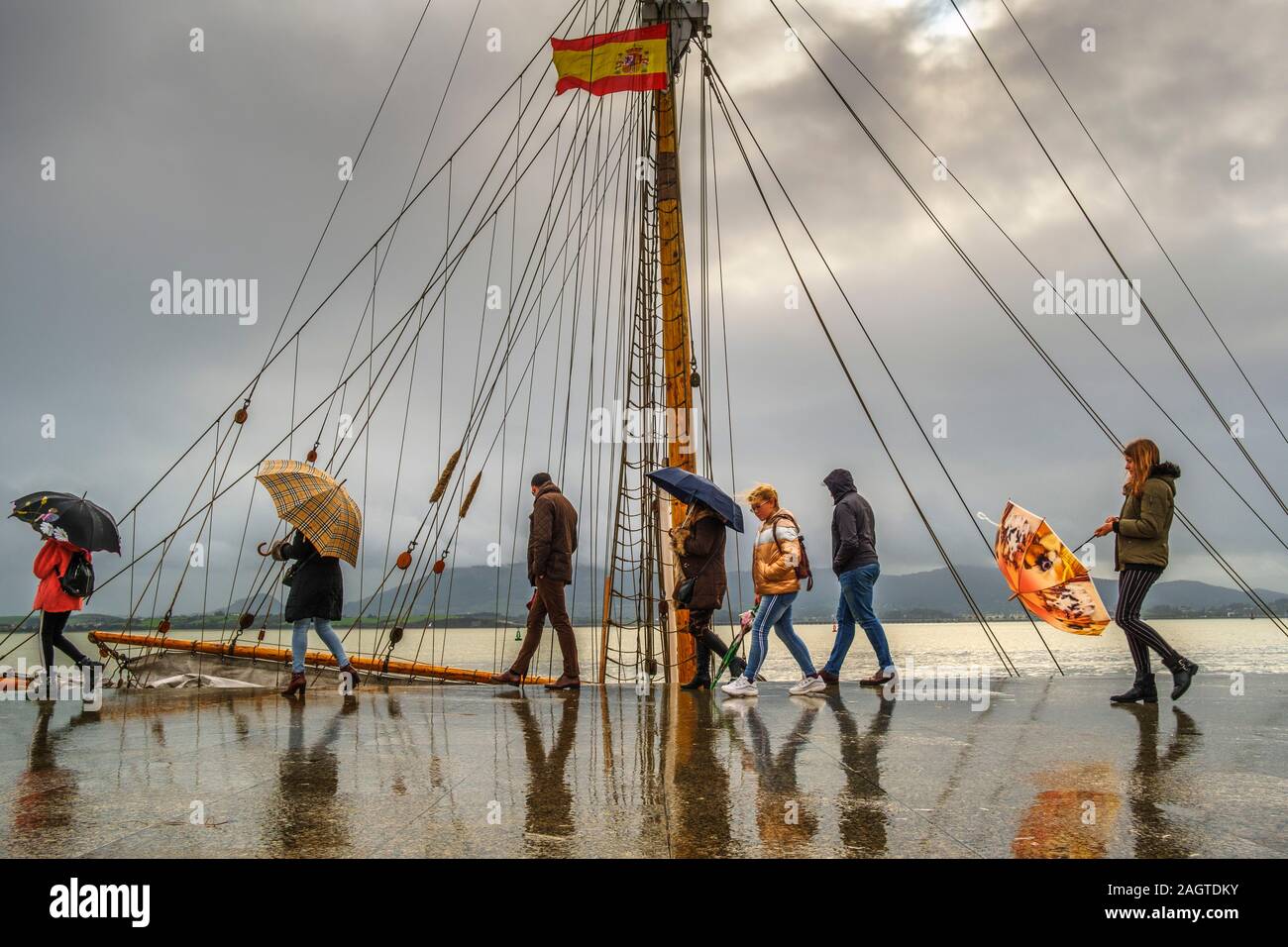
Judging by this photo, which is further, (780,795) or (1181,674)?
(1181,674)

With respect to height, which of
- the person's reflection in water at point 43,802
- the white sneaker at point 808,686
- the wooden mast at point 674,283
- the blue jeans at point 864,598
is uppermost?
the wooden mast at point 674,283

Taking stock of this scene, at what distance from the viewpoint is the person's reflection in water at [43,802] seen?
3.02 m

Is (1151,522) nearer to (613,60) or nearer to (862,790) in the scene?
(862,790)

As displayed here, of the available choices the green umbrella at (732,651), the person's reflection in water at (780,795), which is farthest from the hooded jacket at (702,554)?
the person's reflection in water at (780,795)

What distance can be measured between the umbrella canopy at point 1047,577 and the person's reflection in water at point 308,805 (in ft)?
21.2

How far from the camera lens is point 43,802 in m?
3.65

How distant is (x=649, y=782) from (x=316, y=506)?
5240 millimetres

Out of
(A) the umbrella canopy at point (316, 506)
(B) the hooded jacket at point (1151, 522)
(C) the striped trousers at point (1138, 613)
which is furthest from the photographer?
(A) the umbrella canopy at point (316, 506)

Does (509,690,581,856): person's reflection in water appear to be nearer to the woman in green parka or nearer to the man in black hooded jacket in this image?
the man in black hooded jacket

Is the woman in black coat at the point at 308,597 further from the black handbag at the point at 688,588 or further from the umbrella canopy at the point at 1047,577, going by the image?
the umbrella canopy at the point at 1047,577

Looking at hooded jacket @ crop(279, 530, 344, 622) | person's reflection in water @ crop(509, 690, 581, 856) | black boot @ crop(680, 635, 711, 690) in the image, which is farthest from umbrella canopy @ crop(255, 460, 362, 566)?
black boot @ crop(680, 635, 711, 690)

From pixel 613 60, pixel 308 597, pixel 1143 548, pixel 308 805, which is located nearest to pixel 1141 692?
pixel 1143 548
